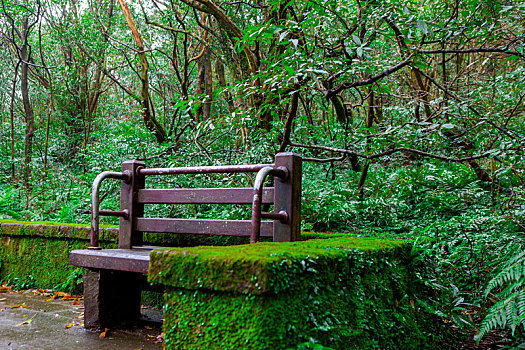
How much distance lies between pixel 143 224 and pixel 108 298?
0.67 meters

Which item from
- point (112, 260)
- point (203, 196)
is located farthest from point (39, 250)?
point (203, 196)

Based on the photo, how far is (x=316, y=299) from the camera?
65.4 inches

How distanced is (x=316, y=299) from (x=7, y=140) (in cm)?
1468

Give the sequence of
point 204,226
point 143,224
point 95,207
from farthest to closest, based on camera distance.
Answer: point 143,224, point 95,207, point 204,226

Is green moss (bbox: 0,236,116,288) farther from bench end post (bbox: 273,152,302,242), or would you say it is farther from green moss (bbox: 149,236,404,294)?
green moss (bbox: 149,236,404,294)

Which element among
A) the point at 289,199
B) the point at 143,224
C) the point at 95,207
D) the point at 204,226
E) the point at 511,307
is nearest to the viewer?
the point at 511,307

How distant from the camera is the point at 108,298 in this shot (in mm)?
3193

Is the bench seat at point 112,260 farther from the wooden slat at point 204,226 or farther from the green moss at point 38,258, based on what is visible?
the green moss at point 38,258

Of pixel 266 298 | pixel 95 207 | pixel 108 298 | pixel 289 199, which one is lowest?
pixel 108 298

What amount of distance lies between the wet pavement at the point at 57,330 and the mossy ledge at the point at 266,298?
143 cm

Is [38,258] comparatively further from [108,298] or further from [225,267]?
[225,267]

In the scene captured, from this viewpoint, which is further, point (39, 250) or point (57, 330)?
point (39, 250)

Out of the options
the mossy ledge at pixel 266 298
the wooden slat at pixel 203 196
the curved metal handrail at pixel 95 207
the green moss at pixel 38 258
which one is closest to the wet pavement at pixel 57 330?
the green moss at pixel 38 258

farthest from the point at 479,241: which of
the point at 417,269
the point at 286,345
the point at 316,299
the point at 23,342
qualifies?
the point at 23,342
